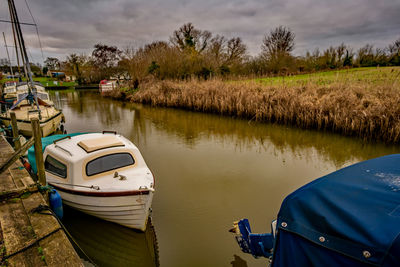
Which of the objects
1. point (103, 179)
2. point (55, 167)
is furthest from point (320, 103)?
point (55, 167)

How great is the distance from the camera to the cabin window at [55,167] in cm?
514

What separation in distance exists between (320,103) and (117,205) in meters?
11.4

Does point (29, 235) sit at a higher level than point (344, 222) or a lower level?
lower

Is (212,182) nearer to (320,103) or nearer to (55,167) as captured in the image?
(55,167)

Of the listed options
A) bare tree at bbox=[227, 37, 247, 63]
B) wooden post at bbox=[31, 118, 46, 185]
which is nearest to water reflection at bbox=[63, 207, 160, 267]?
wooden post at bbox=[31, 118, 46, 185]

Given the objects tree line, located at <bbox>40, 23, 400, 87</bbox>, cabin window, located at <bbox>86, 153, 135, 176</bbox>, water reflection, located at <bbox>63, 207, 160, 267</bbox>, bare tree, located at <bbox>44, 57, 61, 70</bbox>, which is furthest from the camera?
bare tree, located at <bbox>44, 57, 61, 70</bbox>

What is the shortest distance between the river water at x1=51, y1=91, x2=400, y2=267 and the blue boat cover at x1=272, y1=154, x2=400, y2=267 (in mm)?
2722

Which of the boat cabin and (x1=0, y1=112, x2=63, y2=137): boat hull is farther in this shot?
(x1=0, y1=112, x2=63, y2=137): boat hull

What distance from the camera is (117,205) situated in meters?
4.49

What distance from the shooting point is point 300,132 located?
39.5 ft

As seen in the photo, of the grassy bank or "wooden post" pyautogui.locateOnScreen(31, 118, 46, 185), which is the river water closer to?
the grassy bank

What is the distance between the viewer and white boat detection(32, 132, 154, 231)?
4445 mm

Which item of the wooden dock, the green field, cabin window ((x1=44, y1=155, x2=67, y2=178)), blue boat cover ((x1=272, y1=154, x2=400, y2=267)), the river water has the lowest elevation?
the river water

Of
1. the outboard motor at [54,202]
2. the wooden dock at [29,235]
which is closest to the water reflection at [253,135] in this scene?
the outboard motor at [54,202]
